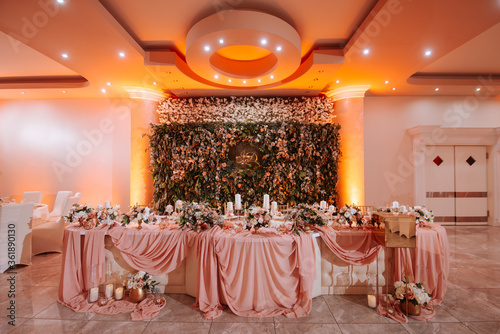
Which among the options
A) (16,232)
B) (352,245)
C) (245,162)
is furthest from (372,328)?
(16,232)

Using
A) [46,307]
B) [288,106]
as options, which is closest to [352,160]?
[288,106]

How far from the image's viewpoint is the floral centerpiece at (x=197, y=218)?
10.1ft

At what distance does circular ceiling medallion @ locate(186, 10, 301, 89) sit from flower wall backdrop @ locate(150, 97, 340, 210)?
3.97ft

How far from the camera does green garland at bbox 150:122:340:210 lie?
566 cm

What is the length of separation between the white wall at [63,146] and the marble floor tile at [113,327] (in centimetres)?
536

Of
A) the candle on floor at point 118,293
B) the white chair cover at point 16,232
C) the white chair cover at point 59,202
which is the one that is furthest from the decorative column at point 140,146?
the candle on floor at point 118,293

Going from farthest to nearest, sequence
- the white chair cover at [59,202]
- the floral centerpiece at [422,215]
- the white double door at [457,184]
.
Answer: the white double door at [457,184] → the white chair cover at [59,202] → the floral centerpiece at [422,215]

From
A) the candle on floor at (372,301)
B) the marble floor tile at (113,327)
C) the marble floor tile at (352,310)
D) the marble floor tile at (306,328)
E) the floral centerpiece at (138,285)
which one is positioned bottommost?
the marble floor tile at (113,327)

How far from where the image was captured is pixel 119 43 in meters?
4.05

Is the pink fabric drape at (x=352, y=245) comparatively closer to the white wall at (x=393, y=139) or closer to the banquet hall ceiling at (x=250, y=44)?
the banquet hall ceiling at (x=250, y=44)

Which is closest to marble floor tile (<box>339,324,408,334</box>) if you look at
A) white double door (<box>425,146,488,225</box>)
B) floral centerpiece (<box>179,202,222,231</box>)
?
floral centerpiece (<box>179,202,222,231</box>)

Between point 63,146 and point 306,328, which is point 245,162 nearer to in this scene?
point 306,328

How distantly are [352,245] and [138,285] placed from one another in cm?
281

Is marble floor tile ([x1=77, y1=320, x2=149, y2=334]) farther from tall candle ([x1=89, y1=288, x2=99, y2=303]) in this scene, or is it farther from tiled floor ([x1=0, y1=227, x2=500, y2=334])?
tall candle ([x1=89, y1=288, x2=99, y2=303])
